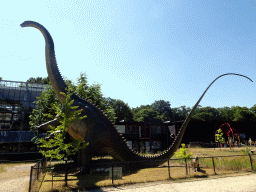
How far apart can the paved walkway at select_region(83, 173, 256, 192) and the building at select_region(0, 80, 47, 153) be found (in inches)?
874

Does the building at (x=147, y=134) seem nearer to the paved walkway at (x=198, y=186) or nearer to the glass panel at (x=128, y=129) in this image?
the glass panel at (x=128, y=129)

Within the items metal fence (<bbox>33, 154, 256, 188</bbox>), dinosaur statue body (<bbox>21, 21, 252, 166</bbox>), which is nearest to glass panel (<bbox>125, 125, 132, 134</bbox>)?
metal fence (<bbox>33, 154, 256, 188</bbox>)

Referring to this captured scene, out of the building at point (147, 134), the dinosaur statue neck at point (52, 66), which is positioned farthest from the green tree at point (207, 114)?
the dinosaur statue neck at point (52, 66)

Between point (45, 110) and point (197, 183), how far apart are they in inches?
573

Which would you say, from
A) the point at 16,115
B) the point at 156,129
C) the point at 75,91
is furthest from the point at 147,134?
the point at 16,115

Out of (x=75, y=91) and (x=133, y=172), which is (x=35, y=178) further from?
(x=75, y=91)

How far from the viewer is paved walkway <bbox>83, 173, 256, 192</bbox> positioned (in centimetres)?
748

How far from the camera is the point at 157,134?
34406 millimetres

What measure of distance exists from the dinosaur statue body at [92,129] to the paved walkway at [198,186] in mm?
2923

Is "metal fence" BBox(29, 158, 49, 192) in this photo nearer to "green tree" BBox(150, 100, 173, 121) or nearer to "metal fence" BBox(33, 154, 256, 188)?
"metal fence" BBox(33, 154, 256, 188)

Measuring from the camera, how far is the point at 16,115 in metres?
29.0

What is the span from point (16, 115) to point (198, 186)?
1181 inches

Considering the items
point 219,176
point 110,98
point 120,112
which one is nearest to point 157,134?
point 219,176

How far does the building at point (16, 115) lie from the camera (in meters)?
24.8
